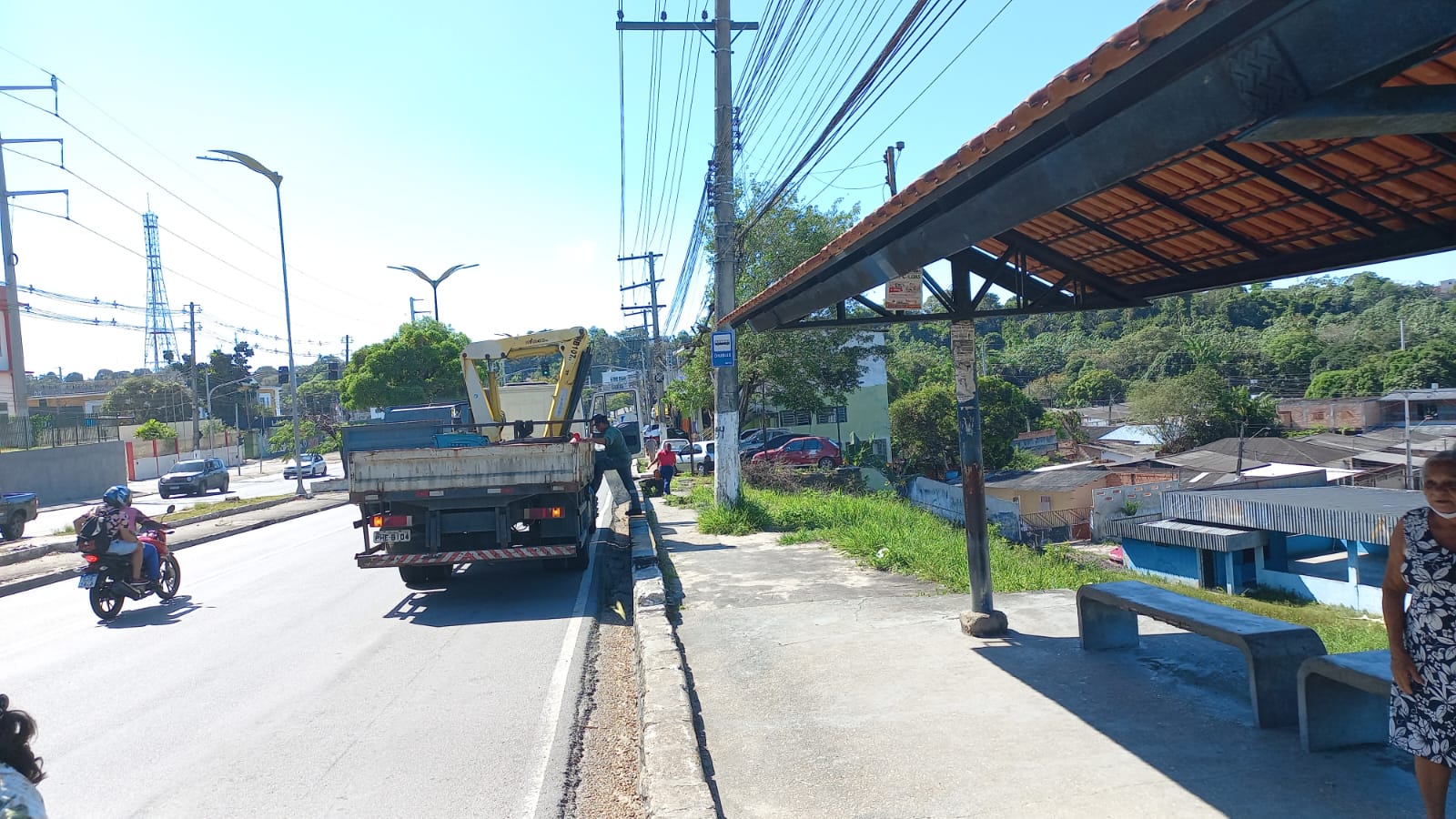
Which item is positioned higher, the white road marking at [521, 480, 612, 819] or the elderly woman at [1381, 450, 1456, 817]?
the elderly woman at [1381, 450, 1456, 817]

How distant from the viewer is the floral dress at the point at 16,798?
2.33 m

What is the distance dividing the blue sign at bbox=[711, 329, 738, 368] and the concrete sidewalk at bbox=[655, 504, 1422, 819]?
6.98 metres

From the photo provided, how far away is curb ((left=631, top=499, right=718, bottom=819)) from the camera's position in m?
4.23

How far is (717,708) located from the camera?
565 centimetres

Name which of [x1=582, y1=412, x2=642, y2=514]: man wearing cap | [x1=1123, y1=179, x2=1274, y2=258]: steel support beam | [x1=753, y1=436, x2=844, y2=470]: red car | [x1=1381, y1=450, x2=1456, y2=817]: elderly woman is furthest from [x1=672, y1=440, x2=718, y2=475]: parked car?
[x1=1381, y1=450, x2=1456, y2=817]: elderly woman

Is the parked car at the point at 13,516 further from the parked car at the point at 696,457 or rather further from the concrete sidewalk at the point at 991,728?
the concrete sidewalk at the point at 991,728

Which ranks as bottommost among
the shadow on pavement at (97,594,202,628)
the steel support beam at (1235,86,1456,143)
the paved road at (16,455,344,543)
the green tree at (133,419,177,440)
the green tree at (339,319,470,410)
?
the paved road at (16,455,344,543)

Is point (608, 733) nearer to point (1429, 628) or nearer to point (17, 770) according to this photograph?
point (17, 770)

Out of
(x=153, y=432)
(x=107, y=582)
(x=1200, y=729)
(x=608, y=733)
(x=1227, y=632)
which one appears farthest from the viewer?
(x=153, y=432)

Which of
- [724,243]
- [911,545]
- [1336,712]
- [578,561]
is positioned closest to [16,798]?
[1336,712]

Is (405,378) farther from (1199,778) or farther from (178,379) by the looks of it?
(178,379)

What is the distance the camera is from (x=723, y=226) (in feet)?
50.8

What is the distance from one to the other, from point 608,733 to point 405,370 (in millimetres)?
37870

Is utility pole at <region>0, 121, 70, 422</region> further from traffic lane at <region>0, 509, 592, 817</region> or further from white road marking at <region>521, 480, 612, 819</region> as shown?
white road marking at <region>521, 480, 612, 819</region>
